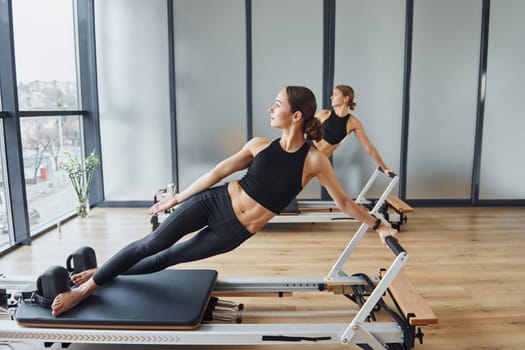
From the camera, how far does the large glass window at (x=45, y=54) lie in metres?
4.04

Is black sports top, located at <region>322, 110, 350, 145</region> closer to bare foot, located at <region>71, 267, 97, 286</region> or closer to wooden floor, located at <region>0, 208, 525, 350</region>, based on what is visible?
wooden floor, located at <region>0, 208, 525, 350</region>

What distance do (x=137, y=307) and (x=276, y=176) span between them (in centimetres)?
87

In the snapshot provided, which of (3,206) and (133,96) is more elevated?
(133,96)

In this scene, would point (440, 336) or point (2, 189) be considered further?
point (2, 189)

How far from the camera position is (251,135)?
5.26 metres

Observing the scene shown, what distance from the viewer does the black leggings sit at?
2.08m

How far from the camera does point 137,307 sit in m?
2.07

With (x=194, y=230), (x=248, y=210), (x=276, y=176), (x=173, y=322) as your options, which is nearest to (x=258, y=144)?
(x=276, y=176)

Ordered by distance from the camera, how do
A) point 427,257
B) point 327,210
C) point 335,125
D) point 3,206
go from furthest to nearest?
point 327,210, point 335,125, point 3,206, point 427,257

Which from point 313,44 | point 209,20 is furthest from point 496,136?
point 209,20

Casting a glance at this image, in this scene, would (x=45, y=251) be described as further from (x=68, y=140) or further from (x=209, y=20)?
(x=209, y=20)

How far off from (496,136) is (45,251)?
485 centimetres

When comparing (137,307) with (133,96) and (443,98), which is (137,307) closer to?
(133,96)

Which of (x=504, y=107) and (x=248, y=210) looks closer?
(x=248, y=210)
